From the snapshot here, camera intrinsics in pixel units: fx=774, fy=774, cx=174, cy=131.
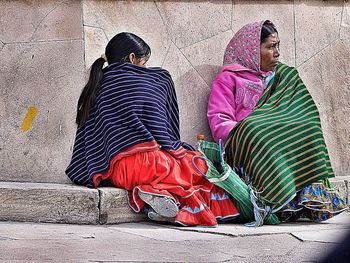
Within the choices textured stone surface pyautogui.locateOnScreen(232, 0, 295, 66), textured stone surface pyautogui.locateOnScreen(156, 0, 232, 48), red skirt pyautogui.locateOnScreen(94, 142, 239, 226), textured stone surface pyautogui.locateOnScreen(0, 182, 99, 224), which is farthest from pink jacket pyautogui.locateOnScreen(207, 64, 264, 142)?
textured stone surface pyautogui.locateOnScreen(0, 182, 99, 224)

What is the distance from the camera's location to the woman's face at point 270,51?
545 cm

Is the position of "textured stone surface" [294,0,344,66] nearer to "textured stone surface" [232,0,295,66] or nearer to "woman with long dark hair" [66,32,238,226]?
"textured stone surface" [232,0,295,66]

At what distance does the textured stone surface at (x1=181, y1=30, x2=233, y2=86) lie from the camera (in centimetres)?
562

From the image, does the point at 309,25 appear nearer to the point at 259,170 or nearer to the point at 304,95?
the point at 304,95

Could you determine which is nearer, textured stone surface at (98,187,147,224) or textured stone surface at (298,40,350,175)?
textured stone surface at (98,187,147,224)

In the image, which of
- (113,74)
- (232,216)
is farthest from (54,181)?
(232,216)

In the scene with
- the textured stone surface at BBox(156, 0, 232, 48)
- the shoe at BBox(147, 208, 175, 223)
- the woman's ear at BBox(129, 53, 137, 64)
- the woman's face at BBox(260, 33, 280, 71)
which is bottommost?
the shoe at BBox(147, 208, 175, 223)

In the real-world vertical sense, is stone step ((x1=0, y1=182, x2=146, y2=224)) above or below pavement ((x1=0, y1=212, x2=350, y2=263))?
above

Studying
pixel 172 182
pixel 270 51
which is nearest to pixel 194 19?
pixel 270 51

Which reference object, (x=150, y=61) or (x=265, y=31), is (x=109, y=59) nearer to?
(x=150, y=61)

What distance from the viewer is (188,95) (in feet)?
18.2

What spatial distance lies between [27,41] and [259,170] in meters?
1.74

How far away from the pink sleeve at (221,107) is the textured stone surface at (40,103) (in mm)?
930

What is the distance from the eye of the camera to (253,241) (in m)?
4.00
